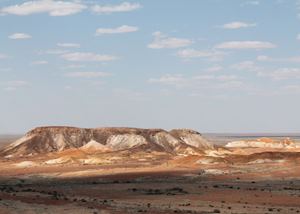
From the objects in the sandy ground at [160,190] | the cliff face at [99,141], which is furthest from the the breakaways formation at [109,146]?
the sandy ground at [160,190]

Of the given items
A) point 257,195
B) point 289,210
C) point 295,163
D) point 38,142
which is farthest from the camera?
point 38,142

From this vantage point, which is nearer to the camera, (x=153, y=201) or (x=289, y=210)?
(x=289, y=210)

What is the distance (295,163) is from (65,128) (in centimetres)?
6793

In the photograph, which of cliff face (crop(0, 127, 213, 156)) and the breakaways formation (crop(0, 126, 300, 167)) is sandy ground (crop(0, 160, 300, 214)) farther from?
cliff face (crop(0, 127, 213, 156))

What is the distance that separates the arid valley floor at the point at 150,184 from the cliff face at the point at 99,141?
16.1 feet

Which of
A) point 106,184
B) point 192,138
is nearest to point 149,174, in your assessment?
point 106,184

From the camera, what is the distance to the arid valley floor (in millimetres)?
39500

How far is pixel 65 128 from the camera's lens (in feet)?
466

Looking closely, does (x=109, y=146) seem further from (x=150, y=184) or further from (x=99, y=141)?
(x=150, y=184)

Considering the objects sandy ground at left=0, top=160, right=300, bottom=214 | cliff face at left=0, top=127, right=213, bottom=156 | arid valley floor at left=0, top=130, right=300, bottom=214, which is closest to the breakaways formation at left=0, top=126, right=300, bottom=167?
cliff face at left=0, top=127, right=213, bottom=156

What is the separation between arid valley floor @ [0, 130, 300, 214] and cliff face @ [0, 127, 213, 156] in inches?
193

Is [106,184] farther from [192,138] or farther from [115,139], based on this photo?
[192,138]

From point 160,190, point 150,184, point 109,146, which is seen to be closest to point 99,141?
point 109,146

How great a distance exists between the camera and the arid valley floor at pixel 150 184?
39.5 meters
